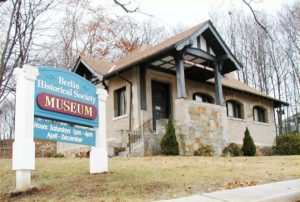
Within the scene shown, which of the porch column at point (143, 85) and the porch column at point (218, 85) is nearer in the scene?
the porch column at point (143, 85)

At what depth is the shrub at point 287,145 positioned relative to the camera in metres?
22.0

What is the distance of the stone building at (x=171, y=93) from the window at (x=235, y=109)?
732 millimetres

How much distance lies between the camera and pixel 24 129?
686cm

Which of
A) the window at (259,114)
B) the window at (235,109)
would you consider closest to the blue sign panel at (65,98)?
the window at (235,109)

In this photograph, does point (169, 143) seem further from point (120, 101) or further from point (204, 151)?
point (120, 101)

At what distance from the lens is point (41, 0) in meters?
14.1

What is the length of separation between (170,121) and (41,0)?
6668 millimetres

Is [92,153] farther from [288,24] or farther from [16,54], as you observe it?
[288,24]

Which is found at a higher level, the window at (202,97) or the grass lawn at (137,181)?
the window at (202,97)

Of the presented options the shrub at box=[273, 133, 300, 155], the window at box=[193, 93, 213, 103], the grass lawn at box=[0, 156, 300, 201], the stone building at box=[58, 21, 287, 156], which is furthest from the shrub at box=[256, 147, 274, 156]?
the grass lawn at box=[0, 156, 300, 201]

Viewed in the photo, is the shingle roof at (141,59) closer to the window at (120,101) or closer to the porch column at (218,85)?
the window at (120,101)

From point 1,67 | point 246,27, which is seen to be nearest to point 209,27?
point 1,67

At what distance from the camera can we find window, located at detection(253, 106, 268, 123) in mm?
25281

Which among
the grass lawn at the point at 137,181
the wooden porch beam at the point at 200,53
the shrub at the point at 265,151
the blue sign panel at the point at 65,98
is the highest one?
the wooden porch beam at the point at 200,53
